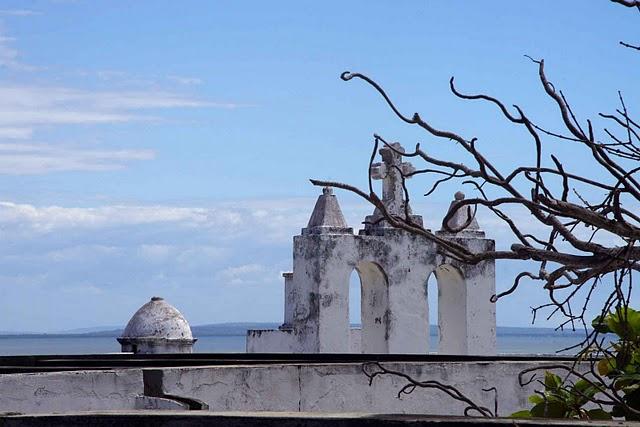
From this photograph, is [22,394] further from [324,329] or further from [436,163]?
[324,329]

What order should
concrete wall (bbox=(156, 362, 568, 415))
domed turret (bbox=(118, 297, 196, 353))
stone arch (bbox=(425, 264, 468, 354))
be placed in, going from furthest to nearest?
1. domed turret (bbox=(118, 297, 196, 353))
2. stone arch (bbox=(425, 264, 468, 354))
3. concrete wall (bbox=(156, 362, 568, 415))

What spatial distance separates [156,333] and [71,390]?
1052cm

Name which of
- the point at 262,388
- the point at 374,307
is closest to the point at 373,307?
the point at 374,307

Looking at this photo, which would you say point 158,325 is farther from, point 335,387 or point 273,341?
point 335,387

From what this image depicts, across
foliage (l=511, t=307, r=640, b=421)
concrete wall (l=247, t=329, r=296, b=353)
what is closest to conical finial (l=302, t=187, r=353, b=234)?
concrete wall (l=247, t=329, r=296, b=353)

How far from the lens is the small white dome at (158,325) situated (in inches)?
693

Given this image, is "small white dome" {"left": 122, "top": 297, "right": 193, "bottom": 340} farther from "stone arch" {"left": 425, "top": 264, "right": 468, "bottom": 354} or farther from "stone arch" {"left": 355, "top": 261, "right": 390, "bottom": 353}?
"stone arch" {"left": 425, "top": 264, "right": 468, "bottom": 354}

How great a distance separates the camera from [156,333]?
694 inches

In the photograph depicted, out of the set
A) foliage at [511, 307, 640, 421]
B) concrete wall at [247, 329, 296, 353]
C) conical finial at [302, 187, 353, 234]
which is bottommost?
foliage at [511, 307, 640, 421]

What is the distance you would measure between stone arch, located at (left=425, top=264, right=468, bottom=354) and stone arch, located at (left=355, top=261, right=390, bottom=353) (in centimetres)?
92

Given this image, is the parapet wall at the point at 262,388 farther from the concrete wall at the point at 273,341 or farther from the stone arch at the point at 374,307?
the concrete wall at the point at 273,341

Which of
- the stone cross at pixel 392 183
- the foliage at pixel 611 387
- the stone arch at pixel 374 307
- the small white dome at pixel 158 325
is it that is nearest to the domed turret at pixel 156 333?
the small white dome at pixel 158 325

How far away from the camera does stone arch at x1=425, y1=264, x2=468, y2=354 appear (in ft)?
54.2

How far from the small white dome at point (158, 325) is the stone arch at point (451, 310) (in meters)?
3.59
